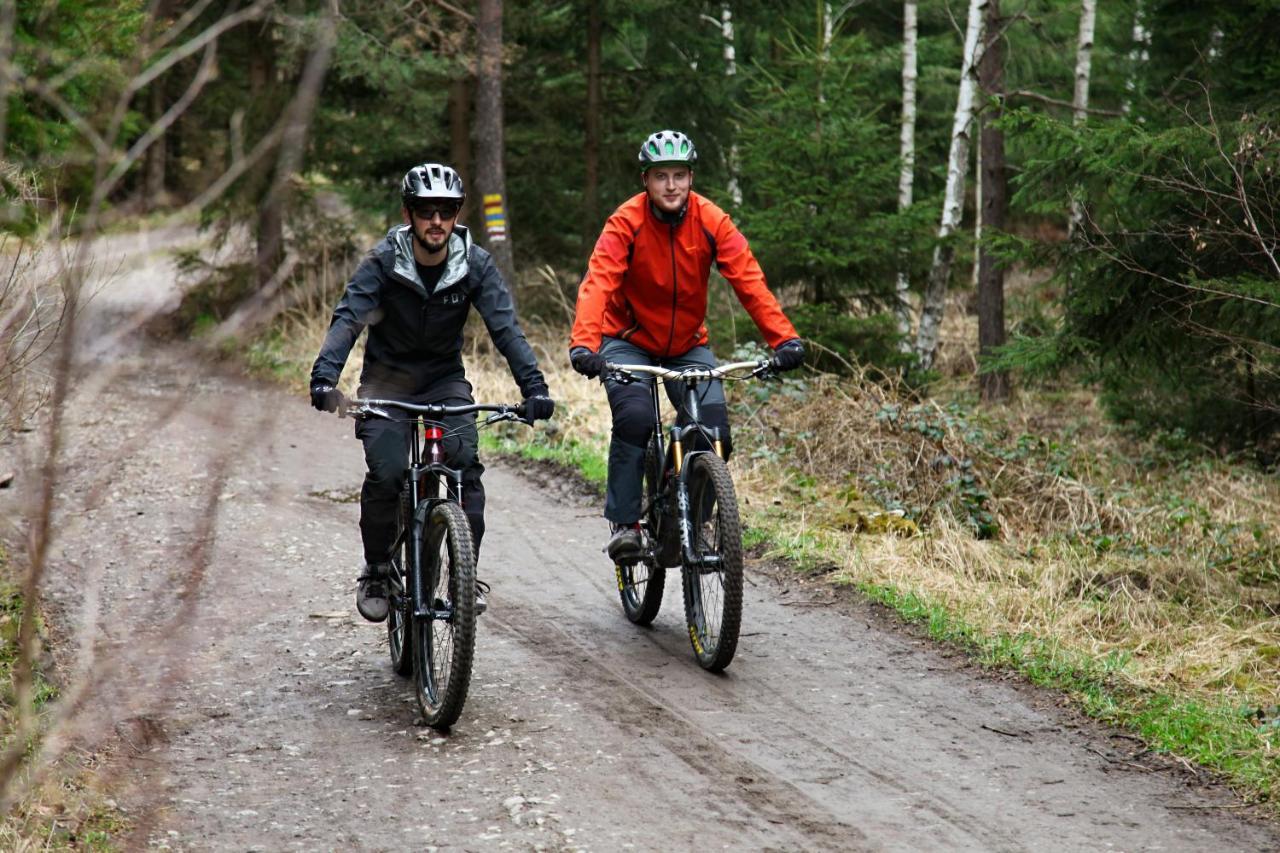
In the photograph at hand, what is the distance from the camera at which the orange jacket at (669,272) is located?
6.68 m

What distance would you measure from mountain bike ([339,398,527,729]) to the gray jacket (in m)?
0.29

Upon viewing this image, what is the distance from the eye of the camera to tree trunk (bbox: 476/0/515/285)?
54.1ft

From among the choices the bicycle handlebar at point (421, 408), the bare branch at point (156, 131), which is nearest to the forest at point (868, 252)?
the bare branch at point (156, 131)

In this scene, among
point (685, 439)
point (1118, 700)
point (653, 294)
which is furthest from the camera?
point (653, 294)

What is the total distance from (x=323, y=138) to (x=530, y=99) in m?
3.33

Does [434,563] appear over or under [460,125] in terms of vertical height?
under

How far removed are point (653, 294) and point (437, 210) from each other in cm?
155

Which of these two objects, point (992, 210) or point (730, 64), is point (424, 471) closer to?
point (992, 210)

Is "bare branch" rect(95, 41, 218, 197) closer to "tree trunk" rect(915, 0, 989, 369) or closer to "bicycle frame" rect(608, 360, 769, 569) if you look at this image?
"bicycle frame" rect(608, 360, 769, 569)

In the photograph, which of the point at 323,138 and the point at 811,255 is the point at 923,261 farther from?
the point at 323,138

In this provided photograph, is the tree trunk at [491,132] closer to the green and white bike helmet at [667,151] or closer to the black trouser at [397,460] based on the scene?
the green and white bike helmet at [667,151]

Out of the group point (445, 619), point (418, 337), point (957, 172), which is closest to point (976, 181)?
point (957, 172)

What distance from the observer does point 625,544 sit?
22.0ft

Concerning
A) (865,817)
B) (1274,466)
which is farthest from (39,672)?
(1274,466)
